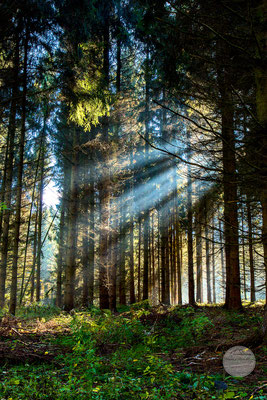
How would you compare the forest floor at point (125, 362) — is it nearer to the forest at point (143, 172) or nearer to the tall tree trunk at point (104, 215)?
the forest at point (143, 172)

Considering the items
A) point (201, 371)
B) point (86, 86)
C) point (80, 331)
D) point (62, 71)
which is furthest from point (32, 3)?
point (201, 371)

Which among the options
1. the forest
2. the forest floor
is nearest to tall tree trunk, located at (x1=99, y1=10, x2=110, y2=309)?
the forest

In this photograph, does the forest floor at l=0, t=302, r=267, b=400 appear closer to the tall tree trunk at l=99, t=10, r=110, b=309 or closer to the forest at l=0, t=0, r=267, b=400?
the forest at l=0, t=0, r=267, b=400

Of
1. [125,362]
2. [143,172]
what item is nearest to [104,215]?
[143,172]

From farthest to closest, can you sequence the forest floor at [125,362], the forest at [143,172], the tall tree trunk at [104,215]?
the tall tree trunk at [104,215]
the forest at [143,172]
the forest floor at [125,362]

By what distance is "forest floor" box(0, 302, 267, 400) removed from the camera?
2.69m

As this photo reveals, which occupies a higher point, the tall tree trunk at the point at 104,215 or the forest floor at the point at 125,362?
the tall tree trunk at the point at 104,215

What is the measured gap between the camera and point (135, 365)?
3.58 metres

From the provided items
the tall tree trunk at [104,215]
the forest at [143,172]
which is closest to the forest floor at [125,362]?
the forest at [143,172]

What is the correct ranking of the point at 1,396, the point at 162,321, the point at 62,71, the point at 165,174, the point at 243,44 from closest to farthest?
the point at 1,396 → the point at 243,44 → the point at 162,321 → the point at 62,71 → the point at 165,174

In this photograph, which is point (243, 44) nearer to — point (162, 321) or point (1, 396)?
point (1, 396)

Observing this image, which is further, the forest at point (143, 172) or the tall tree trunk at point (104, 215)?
the tall tree trunk at point (104, 215)

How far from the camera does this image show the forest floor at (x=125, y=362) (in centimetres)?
269

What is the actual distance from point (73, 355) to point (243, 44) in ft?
19.6
